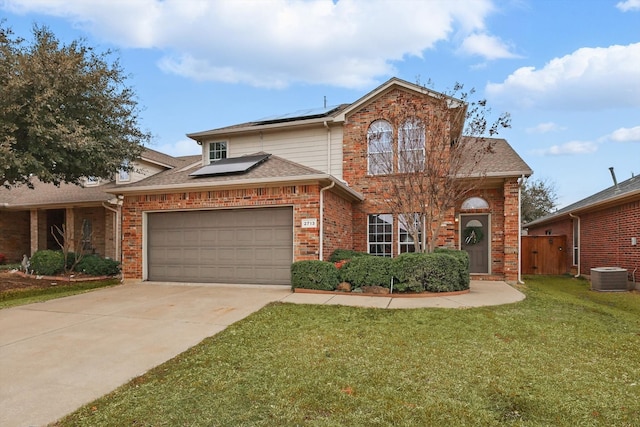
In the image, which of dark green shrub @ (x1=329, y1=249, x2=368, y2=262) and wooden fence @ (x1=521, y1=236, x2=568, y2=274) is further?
wooden fence @ (x1=521, y1=236, x2=568, y2=274)

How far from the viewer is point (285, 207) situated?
9914mm

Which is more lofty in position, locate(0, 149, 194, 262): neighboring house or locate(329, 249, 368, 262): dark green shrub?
locate(0, 149, 194, 262): neighboring house

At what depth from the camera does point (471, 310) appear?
6.86 meters

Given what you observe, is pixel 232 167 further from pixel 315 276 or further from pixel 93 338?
pixel 93 338

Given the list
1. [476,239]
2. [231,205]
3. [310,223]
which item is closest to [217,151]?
[231,205]

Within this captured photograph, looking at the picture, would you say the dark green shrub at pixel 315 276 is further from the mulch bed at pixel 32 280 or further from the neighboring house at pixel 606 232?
the neighboring house at pixel 606 232

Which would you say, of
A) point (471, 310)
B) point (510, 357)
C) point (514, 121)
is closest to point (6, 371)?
point (510, 357)

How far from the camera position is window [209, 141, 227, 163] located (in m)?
14.1

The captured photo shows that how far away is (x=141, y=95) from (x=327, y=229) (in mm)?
8056

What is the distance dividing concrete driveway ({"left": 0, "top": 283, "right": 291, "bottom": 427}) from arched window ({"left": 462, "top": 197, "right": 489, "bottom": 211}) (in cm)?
733

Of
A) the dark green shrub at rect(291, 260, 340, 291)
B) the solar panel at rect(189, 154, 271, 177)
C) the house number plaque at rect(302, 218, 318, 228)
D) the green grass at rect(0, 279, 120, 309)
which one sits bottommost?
the green grass at rect(0, 279, 120, 309)

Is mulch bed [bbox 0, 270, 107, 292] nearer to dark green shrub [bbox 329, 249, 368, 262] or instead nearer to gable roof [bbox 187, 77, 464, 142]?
gable roof [bbox 187, 77, 464, 142]

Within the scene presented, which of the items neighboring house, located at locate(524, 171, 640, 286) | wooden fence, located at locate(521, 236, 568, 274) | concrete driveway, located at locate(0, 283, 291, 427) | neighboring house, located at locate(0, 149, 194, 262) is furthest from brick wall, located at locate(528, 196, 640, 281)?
neighboring house, located at locate(0, 149, 194, 262)

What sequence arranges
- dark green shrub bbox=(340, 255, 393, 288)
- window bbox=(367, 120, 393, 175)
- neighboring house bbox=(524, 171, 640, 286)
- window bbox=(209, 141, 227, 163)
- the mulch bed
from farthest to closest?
window bbox=(209, 141, 227, 163), window bbox=(367, 120, 393, 175), the mulch bed, neighboring house bbox=(524, 171, 640, 286), dark green shrub bbox=(340, 255, 393, 288)
